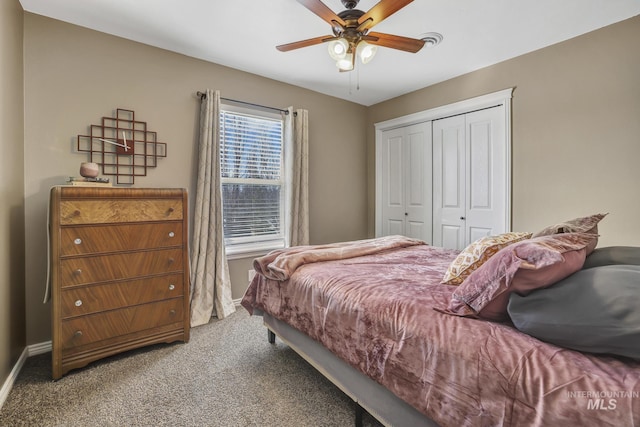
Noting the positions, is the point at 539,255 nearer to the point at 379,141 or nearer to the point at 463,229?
the point at 463,229

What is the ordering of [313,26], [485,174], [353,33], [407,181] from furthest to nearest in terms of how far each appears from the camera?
1. [407,181]
2. [485,174]
3. [313,26]
4. [353,33]

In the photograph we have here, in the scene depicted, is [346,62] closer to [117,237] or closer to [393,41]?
[393,41]

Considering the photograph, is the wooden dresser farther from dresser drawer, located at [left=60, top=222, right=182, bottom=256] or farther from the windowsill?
the windowsill

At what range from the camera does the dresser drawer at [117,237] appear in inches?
77.1

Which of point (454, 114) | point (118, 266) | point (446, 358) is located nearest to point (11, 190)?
point (118, 266)

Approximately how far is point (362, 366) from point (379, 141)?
3533 mm

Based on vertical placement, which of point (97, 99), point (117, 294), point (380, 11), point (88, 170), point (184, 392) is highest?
point (380, 11)

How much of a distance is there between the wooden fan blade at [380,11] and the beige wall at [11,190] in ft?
7.02

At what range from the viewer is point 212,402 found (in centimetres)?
171

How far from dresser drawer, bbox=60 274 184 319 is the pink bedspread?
3.58ft

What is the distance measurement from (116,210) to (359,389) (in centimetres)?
197

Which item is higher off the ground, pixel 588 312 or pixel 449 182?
pixel 449 182

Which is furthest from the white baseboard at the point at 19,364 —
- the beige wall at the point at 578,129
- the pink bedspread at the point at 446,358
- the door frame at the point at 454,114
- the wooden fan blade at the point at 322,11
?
the beige wall at the point at 578,129

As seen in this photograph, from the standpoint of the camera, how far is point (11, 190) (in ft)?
6.46
